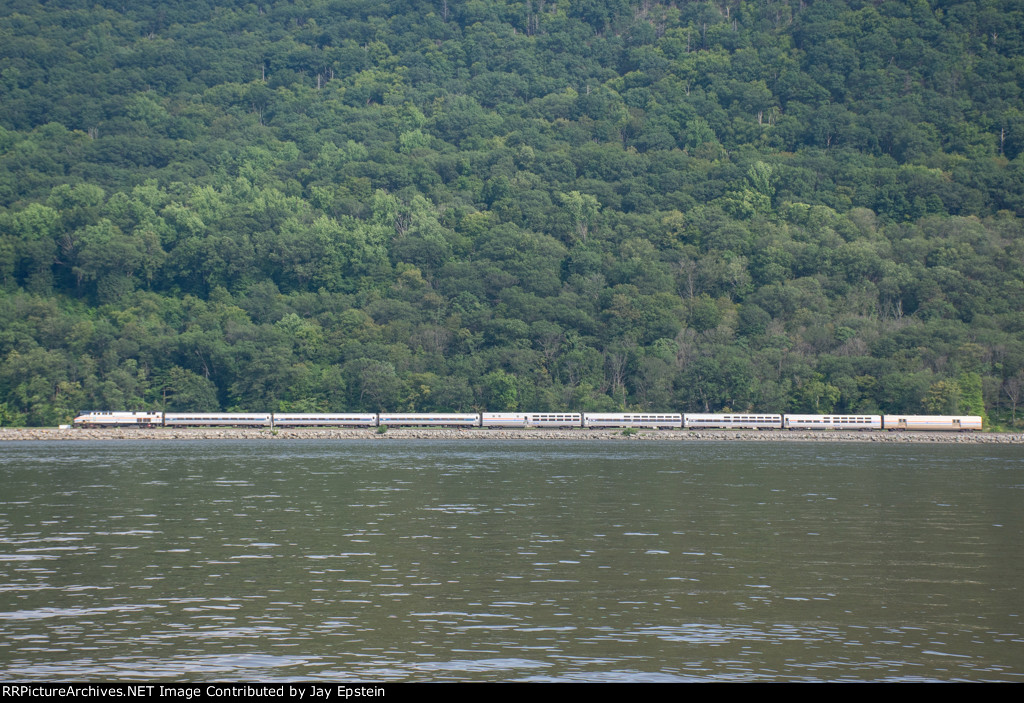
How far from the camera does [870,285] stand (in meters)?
140

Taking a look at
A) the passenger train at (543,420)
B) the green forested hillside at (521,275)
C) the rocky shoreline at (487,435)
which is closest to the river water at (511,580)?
the rocky shoreline at (487,435)

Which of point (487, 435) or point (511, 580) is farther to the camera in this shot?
point (487, 435)

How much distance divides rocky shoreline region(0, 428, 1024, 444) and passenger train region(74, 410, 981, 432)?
4.00ft

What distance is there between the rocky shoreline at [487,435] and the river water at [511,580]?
52.4 metres

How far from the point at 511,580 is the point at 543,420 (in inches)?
3641

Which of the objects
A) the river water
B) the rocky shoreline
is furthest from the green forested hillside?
the river water

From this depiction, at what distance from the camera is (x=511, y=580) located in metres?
27.5

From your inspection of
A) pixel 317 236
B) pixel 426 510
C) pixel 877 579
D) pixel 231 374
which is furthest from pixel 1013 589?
pixel 317 236

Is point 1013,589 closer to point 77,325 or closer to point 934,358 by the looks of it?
point 934,358

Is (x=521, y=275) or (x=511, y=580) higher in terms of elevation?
(x=521, y=275)

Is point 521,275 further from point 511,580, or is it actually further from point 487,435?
point 511,580

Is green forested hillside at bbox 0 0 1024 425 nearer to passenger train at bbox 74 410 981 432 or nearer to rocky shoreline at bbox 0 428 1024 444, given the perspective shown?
passenger train at bbox 74 410 981 432

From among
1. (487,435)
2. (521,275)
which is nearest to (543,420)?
(487,435)

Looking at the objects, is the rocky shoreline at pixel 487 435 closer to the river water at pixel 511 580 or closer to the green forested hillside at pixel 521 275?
the green forested hillside at pixel 521 275
